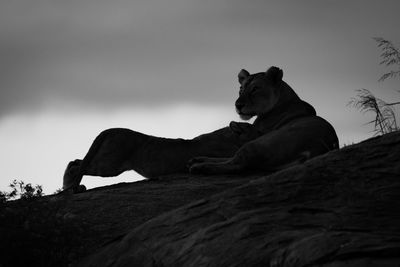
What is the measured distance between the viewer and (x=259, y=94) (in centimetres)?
1359

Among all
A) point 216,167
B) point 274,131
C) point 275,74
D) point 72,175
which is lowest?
point 216,167

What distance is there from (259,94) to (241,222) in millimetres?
6317

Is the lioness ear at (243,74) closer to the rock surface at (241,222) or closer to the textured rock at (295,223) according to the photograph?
the rock surface at (241,222)

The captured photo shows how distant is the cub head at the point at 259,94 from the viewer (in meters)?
13.6

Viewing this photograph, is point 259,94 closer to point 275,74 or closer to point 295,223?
point 275,74

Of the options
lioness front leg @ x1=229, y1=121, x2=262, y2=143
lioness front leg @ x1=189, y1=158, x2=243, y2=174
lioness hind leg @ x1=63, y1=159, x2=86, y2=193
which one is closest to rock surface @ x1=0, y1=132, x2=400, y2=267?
lioness front leg @ x1=189, y1=158, x2=243, y2=174

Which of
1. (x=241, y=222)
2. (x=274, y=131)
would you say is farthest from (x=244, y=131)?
(x=241, y=222)

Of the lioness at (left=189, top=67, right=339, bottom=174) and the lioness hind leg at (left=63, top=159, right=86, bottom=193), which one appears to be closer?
the lioness at (left=189, top=67, right=339, bottom=174)

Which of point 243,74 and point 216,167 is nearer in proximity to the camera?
point 216,167

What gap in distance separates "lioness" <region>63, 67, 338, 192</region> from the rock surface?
142 cm

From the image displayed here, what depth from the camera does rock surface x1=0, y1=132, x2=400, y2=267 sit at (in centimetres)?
640

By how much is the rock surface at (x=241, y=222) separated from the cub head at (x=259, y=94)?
3.03 m

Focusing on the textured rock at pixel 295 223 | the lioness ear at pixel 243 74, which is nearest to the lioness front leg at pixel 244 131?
the lioness ear at pixel 243 74

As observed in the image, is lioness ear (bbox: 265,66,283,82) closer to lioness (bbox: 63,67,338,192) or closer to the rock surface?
lioness (bbox: 63,67,338,192)
